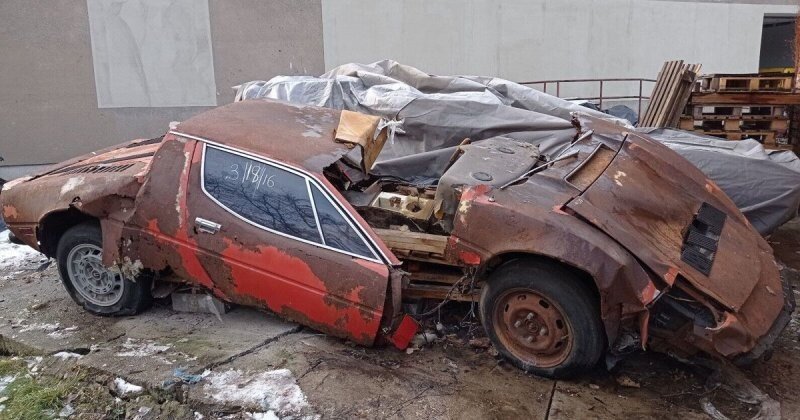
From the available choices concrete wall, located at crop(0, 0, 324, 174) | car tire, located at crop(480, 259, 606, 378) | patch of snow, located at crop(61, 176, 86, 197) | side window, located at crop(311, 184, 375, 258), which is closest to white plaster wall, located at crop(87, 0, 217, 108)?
concrete wall, located at crop(0, 0, 324, 174)

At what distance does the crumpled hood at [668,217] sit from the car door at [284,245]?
144cm

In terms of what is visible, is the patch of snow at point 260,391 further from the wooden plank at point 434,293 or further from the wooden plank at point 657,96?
the wooden plank at point 657,96

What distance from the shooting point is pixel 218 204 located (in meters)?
4.00

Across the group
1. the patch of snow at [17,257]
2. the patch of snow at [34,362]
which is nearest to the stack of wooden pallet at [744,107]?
the patch of snow at [34,362]

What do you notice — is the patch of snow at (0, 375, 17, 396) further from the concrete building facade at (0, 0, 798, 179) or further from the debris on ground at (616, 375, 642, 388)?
the concrete building facade at (0, 0, 798, 179)

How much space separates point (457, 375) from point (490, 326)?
0.39 m

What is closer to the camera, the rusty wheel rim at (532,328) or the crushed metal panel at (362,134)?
the rusty wheel rim at (532,328)

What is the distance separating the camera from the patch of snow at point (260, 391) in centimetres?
339

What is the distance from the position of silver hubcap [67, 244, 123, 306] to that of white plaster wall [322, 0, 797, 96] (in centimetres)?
787

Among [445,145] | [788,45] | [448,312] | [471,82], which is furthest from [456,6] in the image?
[788,45]

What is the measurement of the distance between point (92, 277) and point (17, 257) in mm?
2489

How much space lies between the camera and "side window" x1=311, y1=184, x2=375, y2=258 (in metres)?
3.71

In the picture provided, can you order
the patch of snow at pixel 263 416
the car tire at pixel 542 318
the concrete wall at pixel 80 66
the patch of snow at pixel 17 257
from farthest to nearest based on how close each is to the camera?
the concrete wall at pixel 80 66 < the patch of snow at pixel 17 257 < the car tire at pixel 542 318 < the patch of snow at pixel 263 416

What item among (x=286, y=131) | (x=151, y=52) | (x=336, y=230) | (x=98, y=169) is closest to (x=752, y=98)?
(x=286, y=131)
